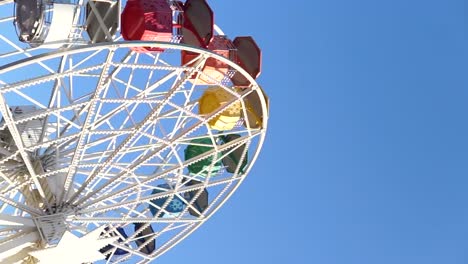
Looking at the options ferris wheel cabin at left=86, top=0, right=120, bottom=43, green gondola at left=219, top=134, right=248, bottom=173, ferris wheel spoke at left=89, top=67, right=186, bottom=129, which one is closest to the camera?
ferris wheel cabin at left=86, top=0, right=120, bottom=43

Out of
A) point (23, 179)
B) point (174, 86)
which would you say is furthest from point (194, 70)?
point (23, 179)

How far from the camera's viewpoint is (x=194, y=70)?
77.5 ft

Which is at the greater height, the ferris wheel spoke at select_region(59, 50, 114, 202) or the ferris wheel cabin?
the ferris wheel cabin

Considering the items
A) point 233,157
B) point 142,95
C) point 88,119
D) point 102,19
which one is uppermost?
point 102,19

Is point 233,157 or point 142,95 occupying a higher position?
point 142,95

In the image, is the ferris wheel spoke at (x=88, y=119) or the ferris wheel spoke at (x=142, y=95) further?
the ferris wheel spoke at (x=142, y=95)

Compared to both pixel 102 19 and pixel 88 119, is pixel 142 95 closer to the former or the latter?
pixel 88 119

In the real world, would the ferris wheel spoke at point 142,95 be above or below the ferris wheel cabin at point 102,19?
below

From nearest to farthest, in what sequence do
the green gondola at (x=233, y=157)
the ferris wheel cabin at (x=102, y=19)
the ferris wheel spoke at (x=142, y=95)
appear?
the ferris wheel cabin at (x=102, y=19)
the ferris wheel spoke at (x=142, y=95)
the green gondola at (x=233, y=157)

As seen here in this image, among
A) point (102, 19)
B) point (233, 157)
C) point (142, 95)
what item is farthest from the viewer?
point (233, 157)

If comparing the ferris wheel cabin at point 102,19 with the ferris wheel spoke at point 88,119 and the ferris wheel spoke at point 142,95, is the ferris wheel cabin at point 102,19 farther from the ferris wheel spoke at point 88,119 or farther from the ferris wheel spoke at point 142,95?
the ferris wheel spoke at point 142,95

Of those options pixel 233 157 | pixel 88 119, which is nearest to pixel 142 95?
pixel 88 119

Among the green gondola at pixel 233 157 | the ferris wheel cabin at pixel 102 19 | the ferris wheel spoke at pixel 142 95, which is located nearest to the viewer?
the ferris wheel cabin at pixel 102 19

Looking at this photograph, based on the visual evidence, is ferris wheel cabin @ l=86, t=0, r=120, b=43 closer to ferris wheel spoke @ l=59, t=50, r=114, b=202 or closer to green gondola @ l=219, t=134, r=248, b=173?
ferris wheel spoke @ l=59, t=50, r=114, b=202
